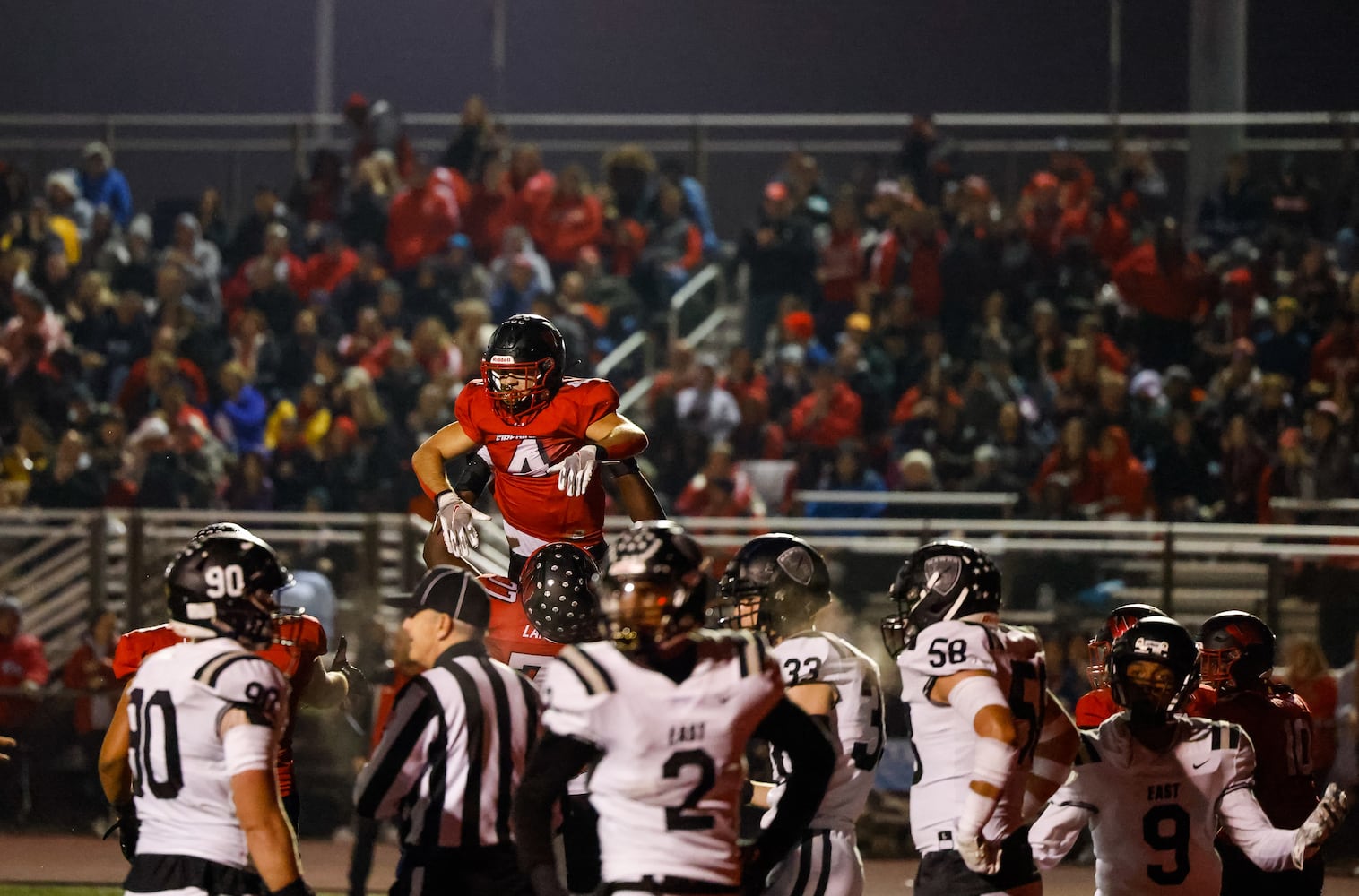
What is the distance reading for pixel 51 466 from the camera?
1522 centimetres

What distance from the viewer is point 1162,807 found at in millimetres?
6348

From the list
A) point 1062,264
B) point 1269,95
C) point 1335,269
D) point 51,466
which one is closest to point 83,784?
point 51,466

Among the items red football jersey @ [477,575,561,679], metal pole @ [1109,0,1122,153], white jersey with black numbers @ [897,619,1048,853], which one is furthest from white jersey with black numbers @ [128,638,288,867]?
metal pole @ [1109,0,1122,153]

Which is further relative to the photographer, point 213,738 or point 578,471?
point 578,471

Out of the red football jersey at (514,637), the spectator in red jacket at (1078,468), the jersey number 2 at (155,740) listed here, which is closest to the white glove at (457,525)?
the red football jersey at (514,637)

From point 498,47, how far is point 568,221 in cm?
436

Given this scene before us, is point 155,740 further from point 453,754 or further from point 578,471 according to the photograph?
point 578,471

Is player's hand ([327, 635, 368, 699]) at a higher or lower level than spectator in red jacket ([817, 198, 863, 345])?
lower

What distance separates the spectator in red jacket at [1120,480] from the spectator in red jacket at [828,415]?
2.14m

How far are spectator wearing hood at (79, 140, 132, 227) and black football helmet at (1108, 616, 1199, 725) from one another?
46.6 feet

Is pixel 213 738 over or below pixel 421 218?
below

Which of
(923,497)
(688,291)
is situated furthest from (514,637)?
(688,291)

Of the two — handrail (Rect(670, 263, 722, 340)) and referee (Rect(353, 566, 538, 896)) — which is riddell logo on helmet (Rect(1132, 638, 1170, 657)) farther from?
handrail (Rect(670, 263, 722, 340))

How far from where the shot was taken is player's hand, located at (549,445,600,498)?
24.4 ft
